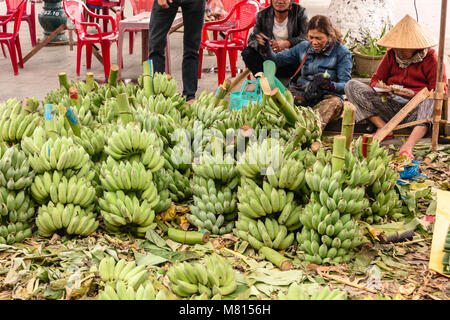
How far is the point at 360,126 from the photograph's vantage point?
12.6 feet

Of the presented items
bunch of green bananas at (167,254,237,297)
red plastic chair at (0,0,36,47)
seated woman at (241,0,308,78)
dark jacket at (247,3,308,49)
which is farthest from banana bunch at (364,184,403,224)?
red plastic chair at (0,0,36,47)

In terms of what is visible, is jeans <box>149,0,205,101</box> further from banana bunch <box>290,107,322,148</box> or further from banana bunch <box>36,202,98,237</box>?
banana bunch <box>36,202,98,237</box>

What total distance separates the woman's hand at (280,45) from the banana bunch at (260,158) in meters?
2.72

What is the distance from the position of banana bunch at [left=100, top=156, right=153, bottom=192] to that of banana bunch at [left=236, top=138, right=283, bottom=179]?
1.06ft

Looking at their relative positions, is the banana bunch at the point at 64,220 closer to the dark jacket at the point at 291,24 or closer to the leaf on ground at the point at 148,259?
the leaf on ground at the point at 148,259

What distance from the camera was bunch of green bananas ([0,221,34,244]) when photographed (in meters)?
1.74

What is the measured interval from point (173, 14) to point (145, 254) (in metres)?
3.05

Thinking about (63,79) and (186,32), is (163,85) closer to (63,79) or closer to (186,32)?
(63,79)

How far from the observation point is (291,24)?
4.43 metres

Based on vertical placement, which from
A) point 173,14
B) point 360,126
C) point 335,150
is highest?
point 173,14
